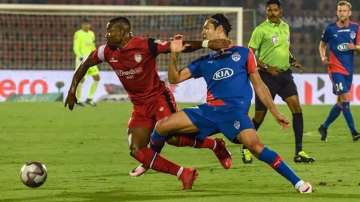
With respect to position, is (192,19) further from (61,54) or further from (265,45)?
(265,45)

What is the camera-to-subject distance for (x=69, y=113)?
2327 centimetres

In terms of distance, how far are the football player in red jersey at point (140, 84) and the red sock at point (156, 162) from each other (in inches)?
0.5

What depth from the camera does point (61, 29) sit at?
30.2m

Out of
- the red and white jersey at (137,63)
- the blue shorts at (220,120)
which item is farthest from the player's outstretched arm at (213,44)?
the red and white jersey at (137,63)

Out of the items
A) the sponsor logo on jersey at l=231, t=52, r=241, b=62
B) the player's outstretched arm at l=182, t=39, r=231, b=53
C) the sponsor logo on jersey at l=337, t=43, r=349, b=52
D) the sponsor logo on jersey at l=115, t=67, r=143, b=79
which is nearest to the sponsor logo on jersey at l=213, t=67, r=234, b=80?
the sponsor logo on jersey at l=231, t=52, r=241, b=62

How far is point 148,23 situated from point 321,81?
5199mm

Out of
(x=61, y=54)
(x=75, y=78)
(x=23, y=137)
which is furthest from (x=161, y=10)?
(x=75, y=78)

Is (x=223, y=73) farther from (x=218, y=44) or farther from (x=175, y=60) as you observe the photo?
(x=175, y=60)

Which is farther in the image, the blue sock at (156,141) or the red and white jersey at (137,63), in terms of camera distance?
the red and white jersey at (137,63)

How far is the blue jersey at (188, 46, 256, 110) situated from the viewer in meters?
9.95

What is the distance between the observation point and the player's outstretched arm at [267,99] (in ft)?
30.9

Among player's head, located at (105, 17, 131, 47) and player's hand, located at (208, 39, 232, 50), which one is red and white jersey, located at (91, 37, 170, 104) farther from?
player's hand, located at (208, 39, 232, 50)

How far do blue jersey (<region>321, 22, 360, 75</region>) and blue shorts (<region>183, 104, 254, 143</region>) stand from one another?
21.7 feet

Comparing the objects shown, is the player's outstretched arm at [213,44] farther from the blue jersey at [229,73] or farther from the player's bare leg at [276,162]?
the player's bare leg at [276,162]
